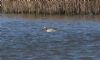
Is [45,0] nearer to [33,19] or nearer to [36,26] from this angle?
[33,19]

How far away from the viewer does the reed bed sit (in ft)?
66.1

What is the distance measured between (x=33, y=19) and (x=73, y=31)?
512cm

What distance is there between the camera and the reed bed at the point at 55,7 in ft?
66.1

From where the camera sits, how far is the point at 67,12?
2016 cm

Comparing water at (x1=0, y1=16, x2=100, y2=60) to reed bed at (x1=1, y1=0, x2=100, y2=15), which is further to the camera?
reed bed at (x1=1, y1=0, x2=100, y2=15)

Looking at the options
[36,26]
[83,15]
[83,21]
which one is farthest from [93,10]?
[36,26]

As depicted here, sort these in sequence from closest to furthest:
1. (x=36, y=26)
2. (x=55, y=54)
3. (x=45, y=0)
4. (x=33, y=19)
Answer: (x=55, y=54), (x=36, y=26), (x=33, y=19), (x=45, y=0)

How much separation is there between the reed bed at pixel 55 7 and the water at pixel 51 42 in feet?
8.58

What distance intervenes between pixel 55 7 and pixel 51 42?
8.82 m

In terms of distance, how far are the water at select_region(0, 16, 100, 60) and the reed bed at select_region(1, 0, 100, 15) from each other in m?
2.62

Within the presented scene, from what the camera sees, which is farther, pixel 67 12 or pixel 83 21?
A: pixel 67 12

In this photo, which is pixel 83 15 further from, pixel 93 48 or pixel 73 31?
pixel 93 48

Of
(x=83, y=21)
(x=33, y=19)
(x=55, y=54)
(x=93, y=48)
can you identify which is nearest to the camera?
(x=55, y=54)

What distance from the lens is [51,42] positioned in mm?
11617
